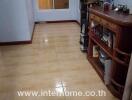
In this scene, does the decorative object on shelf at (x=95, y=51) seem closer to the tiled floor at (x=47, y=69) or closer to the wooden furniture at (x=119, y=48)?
the tiled floor at (x=47, y=69)

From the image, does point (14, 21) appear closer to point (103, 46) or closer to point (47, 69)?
point (47, 69)

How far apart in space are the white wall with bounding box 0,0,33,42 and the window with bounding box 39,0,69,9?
82.9 inches

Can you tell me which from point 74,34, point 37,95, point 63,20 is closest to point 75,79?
point 37,95

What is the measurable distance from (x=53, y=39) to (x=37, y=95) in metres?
2.13

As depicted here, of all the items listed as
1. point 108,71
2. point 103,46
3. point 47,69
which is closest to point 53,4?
point 47,69

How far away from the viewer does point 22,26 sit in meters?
3.55

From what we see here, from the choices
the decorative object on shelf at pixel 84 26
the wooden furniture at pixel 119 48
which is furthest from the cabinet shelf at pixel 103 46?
the decorative object on shelf at pixel 84 26

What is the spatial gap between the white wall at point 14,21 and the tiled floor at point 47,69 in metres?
0.22

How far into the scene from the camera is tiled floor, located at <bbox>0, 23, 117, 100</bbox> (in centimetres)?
213

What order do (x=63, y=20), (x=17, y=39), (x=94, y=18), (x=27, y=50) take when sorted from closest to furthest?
(x=94, y=18) → (x=27, y=50) → (x=17, y=39) → (x=63, y=20)

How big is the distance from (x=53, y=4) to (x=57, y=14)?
1.13ft

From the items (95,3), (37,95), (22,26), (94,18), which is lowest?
(37,95)

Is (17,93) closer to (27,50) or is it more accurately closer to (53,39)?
(27,50)

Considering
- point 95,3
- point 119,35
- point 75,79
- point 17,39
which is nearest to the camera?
point 119,35
